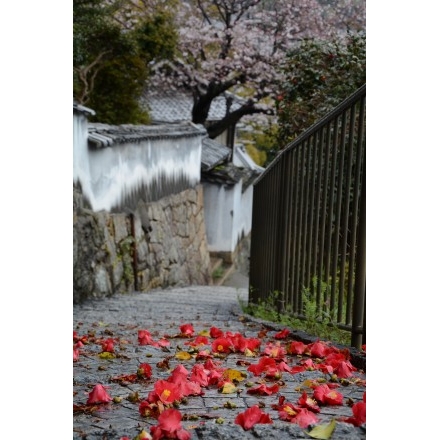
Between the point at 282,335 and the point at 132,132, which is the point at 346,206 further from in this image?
the point at 132,132

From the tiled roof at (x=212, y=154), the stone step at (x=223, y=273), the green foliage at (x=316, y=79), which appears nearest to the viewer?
the green foliage at (x=316, y=79)

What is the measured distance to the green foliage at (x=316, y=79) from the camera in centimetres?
298

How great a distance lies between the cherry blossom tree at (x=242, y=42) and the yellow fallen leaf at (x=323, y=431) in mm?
1504

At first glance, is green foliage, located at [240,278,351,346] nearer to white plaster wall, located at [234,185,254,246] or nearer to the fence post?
the fence post

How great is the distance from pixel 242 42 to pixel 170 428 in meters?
3.04

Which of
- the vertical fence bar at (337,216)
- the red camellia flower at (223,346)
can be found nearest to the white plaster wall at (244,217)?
the vertical fence bar at (337,216)

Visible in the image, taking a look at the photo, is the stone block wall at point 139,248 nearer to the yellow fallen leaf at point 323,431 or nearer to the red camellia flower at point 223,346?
the red camellia flower at point 223,346

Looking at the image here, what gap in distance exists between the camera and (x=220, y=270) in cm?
732

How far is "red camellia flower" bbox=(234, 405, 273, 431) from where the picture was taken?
3.66 ft

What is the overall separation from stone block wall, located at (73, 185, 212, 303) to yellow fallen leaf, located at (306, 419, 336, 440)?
247 centimetres
